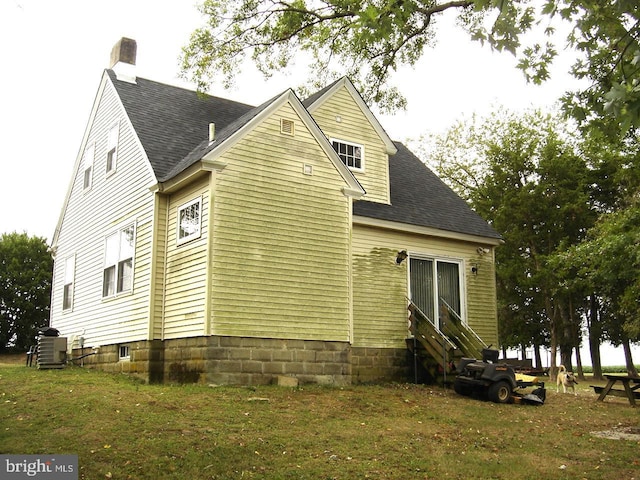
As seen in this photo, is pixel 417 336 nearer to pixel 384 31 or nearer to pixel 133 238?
pixel 133 238

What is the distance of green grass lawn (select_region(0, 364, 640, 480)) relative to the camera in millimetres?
7383

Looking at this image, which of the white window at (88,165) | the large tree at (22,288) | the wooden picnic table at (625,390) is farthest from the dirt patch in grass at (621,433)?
the large tree at (22,288)

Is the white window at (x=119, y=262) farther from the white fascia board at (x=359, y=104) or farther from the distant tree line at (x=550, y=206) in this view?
the distant tree line at (x=550, y=206)

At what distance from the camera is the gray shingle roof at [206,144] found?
14469 mm

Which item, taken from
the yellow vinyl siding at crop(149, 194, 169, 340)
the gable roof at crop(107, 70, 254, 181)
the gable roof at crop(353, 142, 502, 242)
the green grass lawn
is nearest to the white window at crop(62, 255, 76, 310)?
the gable roof at crop(107, 70, 254, 181)

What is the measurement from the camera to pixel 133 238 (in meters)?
14.5

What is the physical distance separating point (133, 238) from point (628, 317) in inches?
1025

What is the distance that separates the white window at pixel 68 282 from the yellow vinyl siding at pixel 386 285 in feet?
27.0

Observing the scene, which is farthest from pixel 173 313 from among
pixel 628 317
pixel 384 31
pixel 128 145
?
pixel 628 317

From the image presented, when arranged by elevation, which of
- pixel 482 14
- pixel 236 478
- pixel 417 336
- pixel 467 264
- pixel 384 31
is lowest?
pixel 236 478

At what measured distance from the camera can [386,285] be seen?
15.9 meters

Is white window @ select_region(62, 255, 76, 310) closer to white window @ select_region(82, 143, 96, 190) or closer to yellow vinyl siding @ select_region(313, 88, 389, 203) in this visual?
white window @ select_region(82, 143, 96, 190)

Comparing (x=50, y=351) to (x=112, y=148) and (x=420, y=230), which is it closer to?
(x=112, y=148)

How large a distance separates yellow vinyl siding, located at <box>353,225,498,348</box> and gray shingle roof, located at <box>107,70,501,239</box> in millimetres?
508
